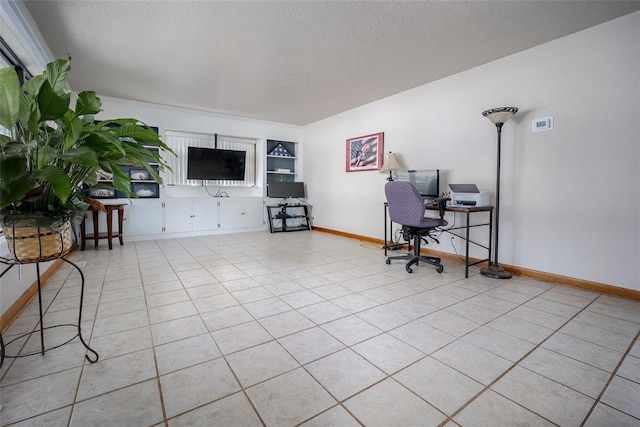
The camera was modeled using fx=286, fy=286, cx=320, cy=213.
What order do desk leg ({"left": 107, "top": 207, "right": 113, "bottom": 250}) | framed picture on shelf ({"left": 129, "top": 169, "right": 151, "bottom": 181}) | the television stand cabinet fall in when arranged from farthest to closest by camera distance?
the television stand cabinet, framed picture on shelf ({"left": 129, "top": 169, "right": 151, "bottom": 181}), desk leg ({"left": 107, "top": 207, "right": 113, "bottom": 250})

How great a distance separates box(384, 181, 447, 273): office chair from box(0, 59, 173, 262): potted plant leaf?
2552mm

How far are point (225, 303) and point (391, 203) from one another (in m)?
2.17

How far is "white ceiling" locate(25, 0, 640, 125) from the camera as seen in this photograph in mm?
2404

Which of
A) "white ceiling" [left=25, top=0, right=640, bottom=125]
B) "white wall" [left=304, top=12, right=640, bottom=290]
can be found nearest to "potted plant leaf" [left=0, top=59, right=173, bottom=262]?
"white ceiling" [left=25, top=0, right=640, bottom=125]

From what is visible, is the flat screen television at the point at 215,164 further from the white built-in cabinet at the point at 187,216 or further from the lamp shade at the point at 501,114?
the lamp shade at the point at 501,114

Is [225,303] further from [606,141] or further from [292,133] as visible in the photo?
[292,133]

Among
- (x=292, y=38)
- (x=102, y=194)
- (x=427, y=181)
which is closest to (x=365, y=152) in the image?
(x=427, y=181)

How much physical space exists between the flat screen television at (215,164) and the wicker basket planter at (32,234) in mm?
4513

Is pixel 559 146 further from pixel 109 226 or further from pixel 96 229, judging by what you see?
pixel 96 229

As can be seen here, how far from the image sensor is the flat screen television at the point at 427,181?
3820 millimetres

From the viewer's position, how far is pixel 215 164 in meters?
5.82

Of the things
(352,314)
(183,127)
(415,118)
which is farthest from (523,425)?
(183,127)

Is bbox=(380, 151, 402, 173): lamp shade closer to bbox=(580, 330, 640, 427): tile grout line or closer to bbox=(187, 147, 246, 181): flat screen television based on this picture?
bbox=(580, 330, 640, 427): tile grout line

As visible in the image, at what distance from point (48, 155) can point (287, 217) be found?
5.11 m
